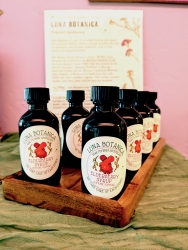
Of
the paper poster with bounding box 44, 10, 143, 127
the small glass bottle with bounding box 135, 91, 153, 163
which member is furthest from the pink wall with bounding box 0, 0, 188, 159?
the small glass bottle with bounding box 135, 91, 153, 163

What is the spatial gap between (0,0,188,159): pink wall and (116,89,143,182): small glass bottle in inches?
18.7

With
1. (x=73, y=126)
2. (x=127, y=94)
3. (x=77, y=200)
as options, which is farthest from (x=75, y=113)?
(x=77, y=200)

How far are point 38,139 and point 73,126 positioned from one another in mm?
163

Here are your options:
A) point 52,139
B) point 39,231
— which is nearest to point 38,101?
point 52,139

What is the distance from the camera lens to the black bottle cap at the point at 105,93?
0.42 meters

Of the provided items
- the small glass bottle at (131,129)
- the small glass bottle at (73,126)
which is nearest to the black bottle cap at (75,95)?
the small glass bottle at (73,126)

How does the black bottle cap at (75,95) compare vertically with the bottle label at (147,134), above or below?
above

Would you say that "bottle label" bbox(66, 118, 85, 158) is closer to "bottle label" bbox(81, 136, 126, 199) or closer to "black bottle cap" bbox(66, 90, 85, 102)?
"black bottle cap" bbox(66, 90, 85, 102)

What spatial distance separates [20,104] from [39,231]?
70 centimetres

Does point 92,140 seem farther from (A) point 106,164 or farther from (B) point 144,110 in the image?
(B) point 144,110

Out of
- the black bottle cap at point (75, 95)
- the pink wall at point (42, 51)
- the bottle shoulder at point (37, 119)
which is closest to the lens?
the bottle shoulder at point (37, 119)

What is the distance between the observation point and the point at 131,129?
1.75 ft

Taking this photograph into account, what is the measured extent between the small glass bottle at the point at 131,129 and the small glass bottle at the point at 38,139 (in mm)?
152

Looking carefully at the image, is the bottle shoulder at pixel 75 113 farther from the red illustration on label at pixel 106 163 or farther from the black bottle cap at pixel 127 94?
the red illustration on label at pixel 106 163
